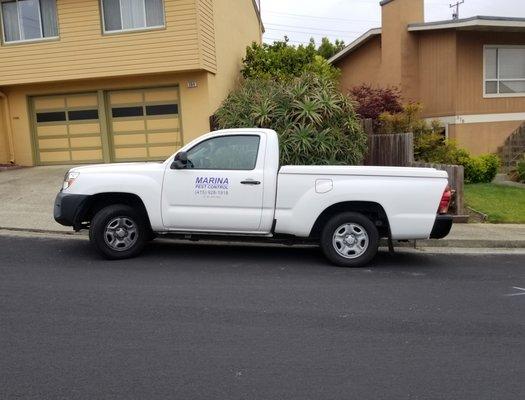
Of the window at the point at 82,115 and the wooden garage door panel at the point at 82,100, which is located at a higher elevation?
the wooden garage door panel at the point at 82,100

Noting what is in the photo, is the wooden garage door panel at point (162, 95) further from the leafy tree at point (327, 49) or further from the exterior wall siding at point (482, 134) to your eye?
the leafy tree at point (327, 49)

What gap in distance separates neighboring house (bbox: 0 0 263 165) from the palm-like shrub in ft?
12.4

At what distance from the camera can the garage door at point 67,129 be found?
54.1 feet

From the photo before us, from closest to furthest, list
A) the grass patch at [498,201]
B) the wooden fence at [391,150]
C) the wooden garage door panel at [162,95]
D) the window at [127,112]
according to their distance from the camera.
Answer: the grass patch at [498,201]
the wooden fence at [391,150]
the wooden garage door panel at [162,95]
the window at [127,112]

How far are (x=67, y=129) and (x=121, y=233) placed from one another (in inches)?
407

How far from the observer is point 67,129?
16719 mm

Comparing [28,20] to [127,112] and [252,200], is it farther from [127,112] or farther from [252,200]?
[252,200]

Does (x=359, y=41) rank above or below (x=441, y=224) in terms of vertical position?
above

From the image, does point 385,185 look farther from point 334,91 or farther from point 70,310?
point 334,91

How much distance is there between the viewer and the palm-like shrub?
11.2 m

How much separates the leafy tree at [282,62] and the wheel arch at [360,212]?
35.1 ft

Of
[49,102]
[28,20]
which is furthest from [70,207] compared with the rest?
[28,20]

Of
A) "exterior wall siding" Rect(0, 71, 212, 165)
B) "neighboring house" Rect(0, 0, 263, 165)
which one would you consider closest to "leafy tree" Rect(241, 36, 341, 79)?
"neighboring house" Rect(0, 0, 263, 165)

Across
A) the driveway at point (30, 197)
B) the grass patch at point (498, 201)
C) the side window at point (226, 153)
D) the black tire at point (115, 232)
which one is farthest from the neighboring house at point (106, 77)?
the black tire at point (115, 232)
